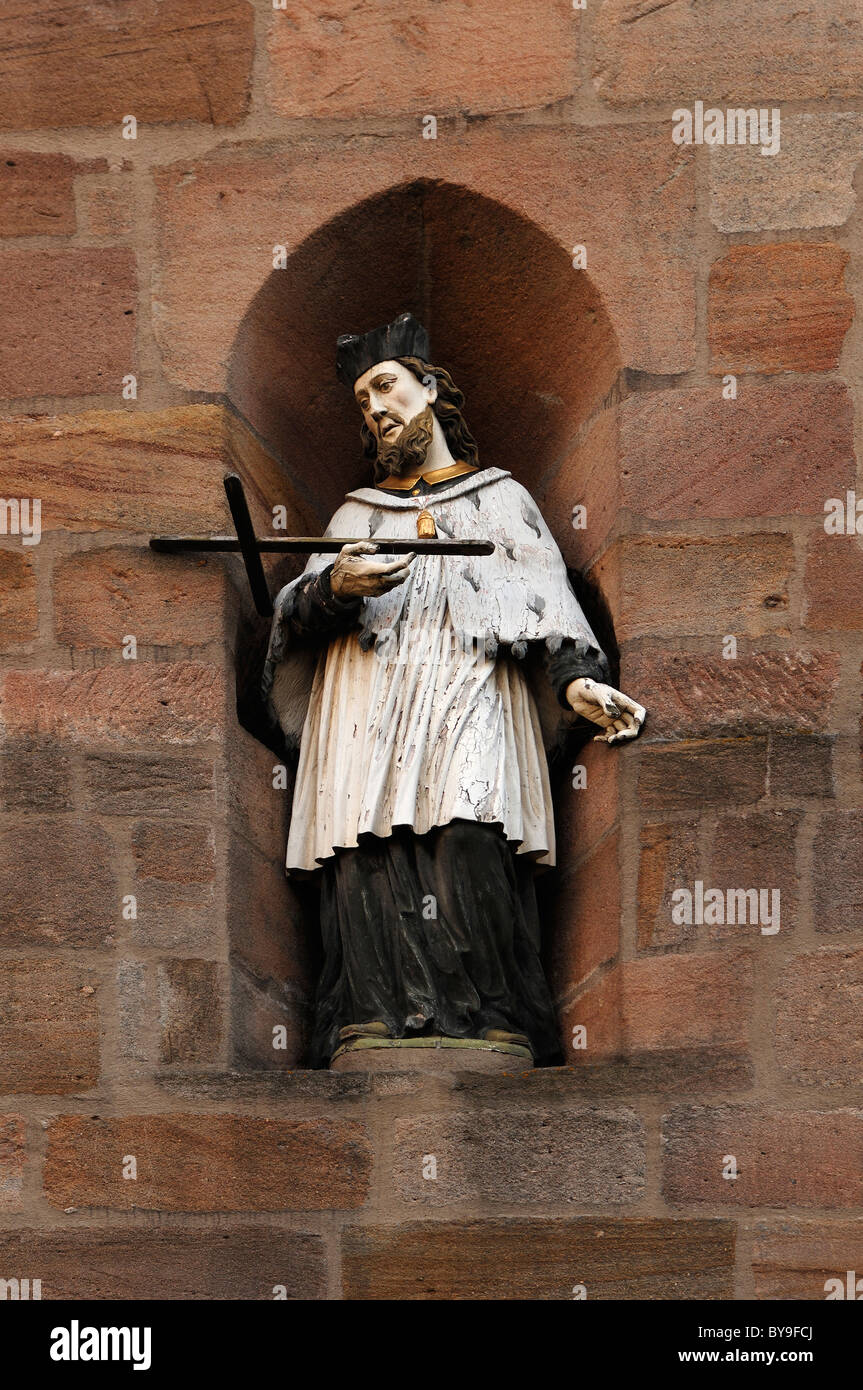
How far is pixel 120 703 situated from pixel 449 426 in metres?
1.17

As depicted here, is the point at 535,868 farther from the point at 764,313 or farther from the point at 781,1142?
the point at 764,313

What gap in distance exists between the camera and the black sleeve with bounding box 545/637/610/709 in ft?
24.0

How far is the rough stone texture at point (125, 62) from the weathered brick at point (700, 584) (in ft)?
5.20

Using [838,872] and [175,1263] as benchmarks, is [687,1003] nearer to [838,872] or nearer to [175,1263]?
[838,872]

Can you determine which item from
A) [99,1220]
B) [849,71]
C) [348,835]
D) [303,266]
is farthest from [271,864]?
[849,71]

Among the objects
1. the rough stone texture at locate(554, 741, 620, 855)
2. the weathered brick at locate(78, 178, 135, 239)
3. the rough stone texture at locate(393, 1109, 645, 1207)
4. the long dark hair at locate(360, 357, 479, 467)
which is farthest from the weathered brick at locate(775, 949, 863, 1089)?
the weathered brick at locate(78, 178, 135, 239)

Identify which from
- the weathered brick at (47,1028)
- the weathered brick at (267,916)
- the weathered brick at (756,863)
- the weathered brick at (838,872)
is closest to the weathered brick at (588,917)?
the weathered brick at (756,863)

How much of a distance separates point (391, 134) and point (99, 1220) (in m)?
2.85

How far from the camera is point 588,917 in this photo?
729 centimetres

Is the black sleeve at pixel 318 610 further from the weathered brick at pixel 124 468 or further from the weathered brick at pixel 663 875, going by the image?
the weathered brick at pixel 663 875

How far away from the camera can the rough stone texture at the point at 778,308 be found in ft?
24.9

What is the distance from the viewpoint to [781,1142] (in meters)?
6.73

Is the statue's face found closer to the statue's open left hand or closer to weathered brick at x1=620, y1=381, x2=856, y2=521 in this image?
weathered brick at x1=620, y1=381, x2=856, y2=521

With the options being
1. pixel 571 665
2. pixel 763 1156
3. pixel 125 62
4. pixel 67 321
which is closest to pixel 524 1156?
pixel 763 1156
